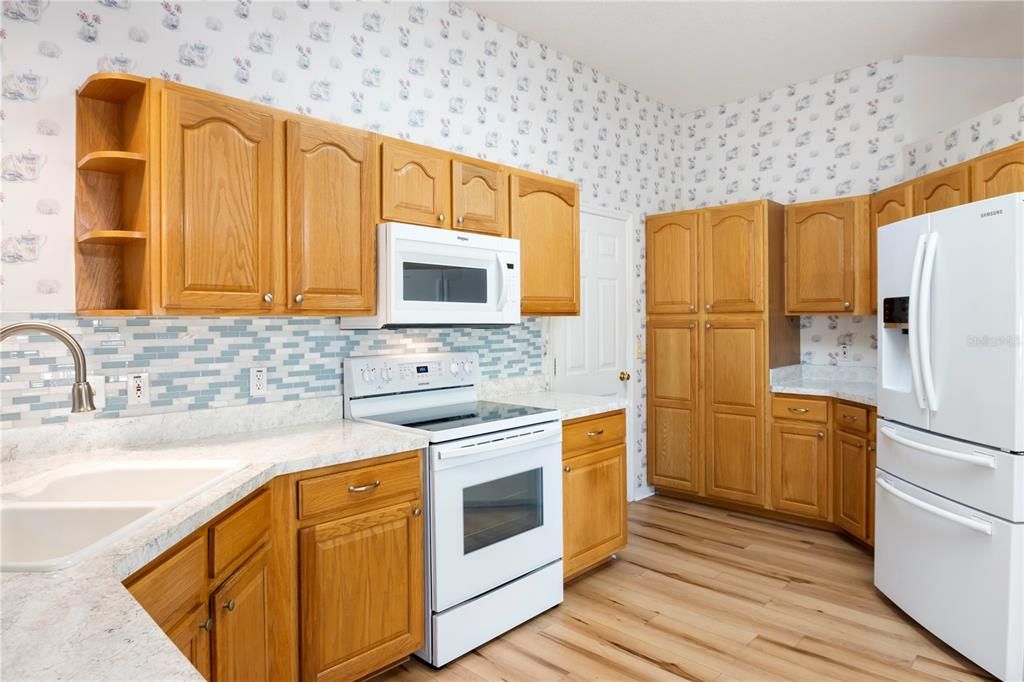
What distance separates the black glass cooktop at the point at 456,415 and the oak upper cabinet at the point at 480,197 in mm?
834

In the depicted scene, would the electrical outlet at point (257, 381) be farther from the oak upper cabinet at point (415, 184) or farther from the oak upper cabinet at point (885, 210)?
the oak upper cabinet at point (885, 210)

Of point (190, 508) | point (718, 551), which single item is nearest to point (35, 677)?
point (190, 508)

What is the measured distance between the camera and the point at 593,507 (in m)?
3.10

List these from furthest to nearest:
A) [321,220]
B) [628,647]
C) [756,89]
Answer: [756,89] < [628,647] < [321,220]

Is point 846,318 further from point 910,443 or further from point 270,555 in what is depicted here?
point 270,555

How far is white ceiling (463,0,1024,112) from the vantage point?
3281 millimetres

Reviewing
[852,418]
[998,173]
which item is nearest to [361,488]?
[852,418]

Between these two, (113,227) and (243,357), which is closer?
(113,227)

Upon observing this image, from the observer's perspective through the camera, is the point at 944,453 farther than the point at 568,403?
No

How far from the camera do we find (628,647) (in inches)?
98.3

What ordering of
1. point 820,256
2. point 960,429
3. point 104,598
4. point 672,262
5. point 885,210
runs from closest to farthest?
point 104,598 < point 960,429 < point 885,210 < point 820,256 < point 672,262

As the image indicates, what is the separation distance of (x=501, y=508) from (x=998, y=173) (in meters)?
2.77

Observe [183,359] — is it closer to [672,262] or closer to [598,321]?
[598,321]

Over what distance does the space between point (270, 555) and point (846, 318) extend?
12.7 feet
